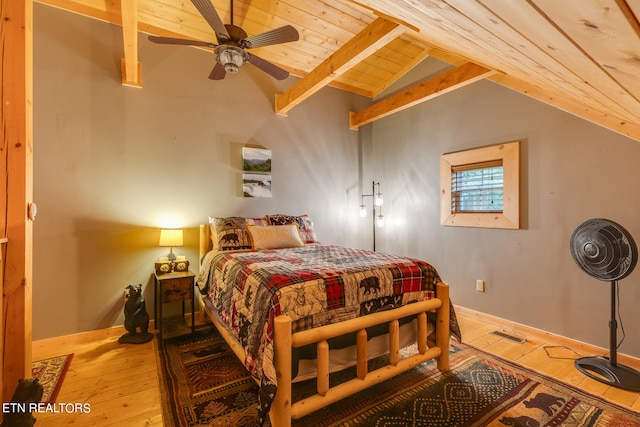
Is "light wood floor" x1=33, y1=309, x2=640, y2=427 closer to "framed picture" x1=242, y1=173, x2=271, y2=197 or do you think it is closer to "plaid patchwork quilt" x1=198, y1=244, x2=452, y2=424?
"plaid patchwork quilt" x1=198, y1=244, x2=452, y2=424

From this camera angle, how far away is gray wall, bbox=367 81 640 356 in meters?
2.37

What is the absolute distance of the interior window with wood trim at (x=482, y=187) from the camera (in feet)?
9.60

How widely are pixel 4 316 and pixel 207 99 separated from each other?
2642 mm

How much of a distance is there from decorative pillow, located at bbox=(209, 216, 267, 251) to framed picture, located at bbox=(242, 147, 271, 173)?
727 millimetres

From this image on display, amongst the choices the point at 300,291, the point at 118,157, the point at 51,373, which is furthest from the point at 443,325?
the point at 118,157

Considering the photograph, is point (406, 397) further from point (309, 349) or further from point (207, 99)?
point (207, 99)

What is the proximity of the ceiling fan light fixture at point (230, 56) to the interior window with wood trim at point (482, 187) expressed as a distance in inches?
99.0

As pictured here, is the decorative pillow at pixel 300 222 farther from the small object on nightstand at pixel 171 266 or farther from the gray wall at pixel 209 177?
the small object on nightstand at pixel 171 266

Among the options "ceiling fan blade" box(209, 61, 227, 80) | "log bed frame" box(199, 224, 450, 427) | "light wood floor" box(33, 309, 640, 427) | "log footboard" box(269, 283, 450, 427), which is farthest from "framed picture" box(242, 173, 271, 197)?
"log footboard" box(269, 283, 450, 427)

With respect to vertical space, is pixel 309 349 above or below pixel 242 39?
below

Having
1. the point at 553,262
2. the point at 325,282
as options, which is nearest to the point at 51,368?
the point at 325,282

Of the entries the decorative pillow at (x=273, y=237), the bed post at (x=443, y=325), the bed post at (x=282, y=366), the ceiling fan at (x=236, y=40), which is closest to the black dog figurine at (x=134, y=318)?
the decorative pillow at (x=273, y=237)

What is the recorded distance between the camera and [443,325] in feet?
7.07

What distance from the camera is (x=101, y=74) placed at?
9.29 ft
